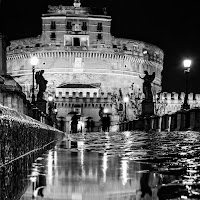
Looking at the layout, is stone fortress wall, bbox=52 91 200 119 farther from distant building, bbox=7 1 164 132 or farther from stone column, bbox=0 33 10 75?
stone column, bbox=0 33 10 75

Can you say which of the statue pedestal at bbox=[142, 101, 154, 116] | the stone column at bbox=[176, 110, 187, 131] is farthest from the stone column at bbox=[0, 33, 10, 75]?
the statue pedestal at bbox=[142, 101, 154, 116]

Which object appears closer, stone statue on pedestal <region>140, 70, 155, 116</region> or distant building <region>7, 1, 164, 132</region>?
stone statue on pedestal <region>140, 70, 155, 116</region>

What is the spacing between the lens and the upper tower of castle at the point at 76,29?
60.6m

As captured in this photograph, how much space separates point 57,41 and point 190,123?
4812cm

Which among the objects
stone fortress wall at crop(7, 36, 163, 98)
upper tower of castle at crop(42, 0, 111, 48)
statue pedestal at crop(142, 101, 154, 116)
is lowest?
statue pedestal at crop(142, 101, 154, 116)

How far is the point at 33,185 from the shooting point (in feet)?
5.35

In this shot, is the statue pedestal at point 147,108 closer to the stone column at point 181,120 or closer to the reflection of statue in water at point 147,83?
the reflection of statue in water at point 147,83

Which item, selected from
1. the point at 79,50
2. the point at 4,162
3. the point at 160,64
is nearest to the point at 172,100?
the point at 160,64

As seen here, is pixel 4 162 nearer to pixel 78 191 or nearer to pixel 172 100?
pixel 78 191

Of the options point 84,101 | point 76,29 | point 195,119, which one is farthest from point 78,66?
point 195,119

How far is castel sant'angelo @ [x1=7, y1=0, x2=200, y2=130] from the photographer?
58.3 m

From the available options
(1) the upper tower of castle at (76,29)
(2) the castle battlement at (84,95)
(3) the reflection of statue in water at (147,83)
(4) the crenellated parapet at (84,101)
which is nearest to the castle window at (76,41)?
(1) the upper tower of castle at (76,29)

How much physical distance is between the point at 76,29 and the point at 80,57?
200 inches

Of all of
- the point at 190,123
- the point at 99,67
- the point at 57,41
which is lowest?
the point at 190,123
